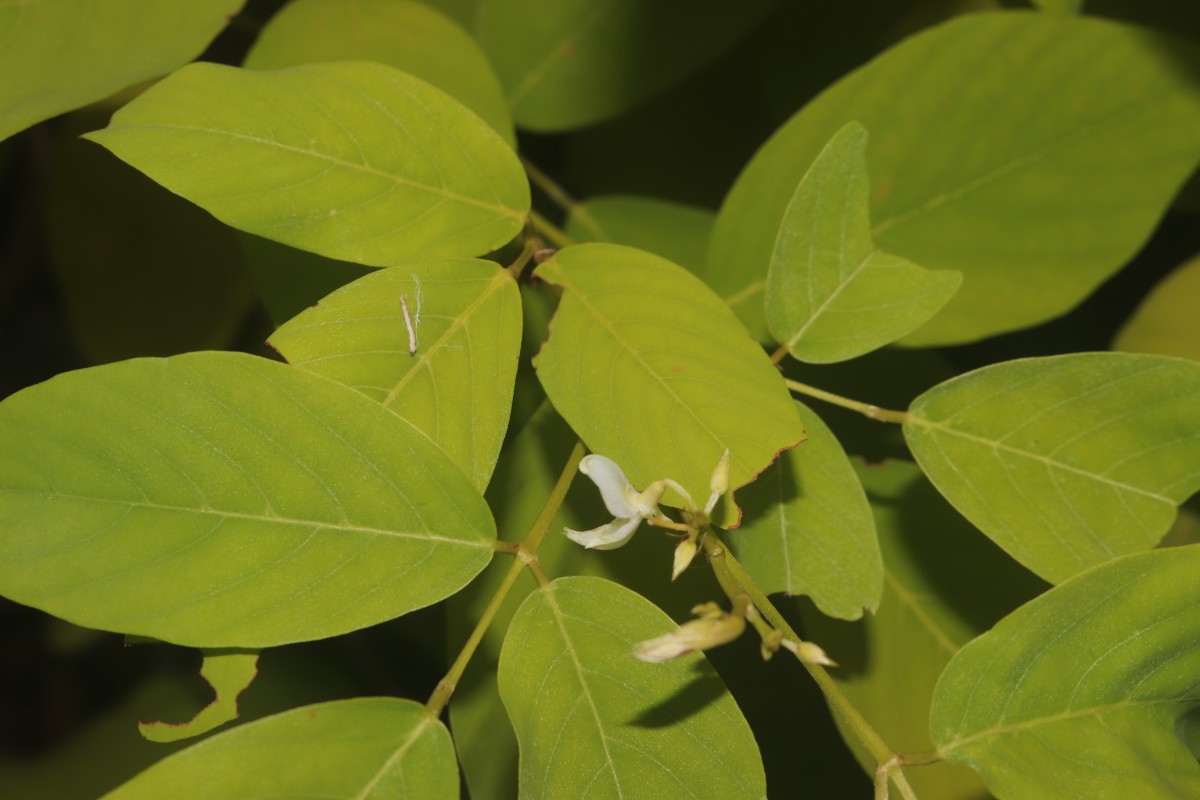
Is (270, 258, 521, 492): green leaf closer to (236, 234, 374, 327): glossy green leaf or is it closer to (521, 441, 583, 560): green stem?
(521, 441, 583, 560): green stem

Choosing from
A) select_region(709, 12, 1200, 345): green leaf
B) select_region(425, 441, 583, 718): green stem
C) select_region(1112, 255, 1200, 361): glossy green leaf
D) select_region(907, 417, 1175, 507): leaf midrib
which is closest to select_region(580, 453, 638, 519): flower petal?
select_region(425, 441, 583, 718): green stem

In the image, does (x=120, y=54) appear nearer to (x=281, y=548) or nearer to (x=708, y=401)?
(x=281, y=548)

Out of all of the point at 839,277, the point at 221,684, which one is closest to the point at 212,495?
the point at 221,684

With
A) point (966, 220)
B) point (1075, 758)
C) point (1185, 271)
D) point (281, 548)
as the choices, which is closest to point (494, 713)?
point (281, 548)

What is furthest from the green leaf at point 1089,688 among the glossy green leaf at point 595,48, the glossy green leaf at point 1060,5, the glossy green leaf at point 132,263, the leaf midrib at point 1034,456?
the glossy green leaf at point 132,263

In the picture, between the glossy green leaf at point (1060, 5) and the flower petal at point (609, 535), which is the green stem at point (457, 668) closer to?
the flower petal at point (609, 535)

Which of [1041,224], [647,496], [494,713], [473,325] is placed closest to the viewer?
[647,496]

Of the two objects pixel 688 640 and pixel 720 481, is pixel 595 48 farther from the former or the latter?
pixel 688 640
